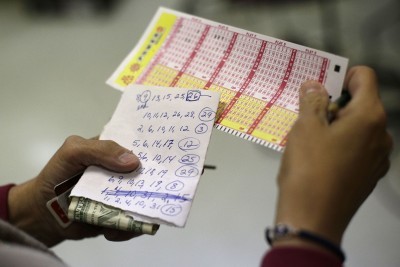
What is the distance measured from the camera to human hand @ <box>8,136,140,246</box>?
60 centimetres

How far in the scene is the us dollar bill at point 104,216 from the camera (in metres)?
0.55

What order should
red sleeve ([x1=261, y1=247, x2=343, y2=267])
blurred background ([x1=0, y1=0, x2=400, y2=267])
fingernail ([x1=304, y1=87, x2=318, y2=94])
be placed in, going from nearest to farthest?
red sleeve ([x1=261, y1=247, x2=343, y2=267]) < fingernail ([x1=304, y1=87, x2=318, y2=94]) < blurred background ([x1=0, y1=0, x2=400, y2=267])

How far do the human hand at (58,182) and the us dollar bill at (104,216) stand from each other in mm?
60

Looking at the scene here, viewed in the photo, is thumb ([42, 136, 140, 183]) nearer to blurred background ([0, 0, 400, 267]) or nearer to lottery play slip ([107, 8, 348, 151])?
lottery play slip ([107, 8, 348, 151])

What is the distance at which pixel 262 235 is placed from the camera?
3.16 ft

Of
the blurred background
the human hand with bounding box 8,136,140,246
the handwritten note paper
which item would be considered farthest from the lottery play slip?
the blurred background

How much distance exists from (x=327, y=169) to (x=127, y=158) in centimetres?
29

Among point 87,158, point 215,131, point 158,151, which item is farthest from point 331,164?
point 215,131

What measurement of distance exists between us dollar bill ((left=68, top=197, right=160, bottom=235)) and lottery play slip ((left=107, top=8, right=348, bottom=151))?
0.19m

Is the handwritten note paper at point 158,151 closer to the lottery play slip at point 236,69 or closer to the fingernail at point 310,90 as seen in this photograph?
the lottery play slip at point 236,69

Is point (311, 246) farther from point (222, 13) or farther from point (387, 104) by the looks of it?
point (222, 13)

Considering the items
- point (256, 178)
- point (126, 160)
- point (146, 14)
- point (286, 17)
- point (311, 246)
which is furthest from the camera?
point (146, 14)

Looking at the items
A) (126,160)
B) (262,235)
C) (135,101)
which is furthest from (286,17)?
(126,160)

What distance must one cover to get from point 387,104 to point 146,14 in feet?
2.99
